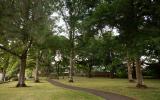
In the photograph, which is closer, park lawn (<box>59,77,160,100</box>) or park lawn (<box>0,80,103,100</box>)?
park lawn (<box>0,80,103,100</box>)

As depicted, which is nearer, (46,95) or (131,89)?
(46,95)

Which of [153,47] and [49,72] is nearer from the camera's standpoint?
[153,47]

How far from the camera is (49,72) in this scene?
88062 mm

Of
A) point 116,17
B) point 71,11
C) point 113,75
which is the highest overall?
point 71,11

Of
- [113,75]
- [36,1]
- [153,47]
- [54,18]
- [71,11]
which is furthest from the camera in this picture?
[113,75]

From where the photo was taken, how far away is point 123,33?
754 inches

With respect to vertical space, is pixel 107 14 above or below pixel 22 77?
above

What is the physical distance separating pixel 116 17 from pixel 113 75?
57.9 meters

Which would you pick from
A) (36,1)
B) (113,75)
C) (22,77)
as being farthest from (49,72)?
(36,1)

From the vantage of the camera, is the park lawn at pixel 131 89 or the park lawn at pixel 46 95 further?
the park lawn at pixel 131 89

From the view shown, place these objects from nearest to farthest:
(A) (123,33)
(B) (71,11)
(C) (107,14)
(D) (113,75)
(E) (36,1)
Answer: (C) (107,14) < (A) (123,33) < (E) (36,1) < (B) (71,11) < (D) (113,75)

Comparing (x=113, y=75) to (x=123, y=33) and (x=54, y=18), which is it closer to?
(x=54, y=18)

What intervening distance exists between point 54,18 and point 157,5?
19.5 m

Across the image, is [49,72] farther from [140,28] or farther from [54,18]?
[140,28]
